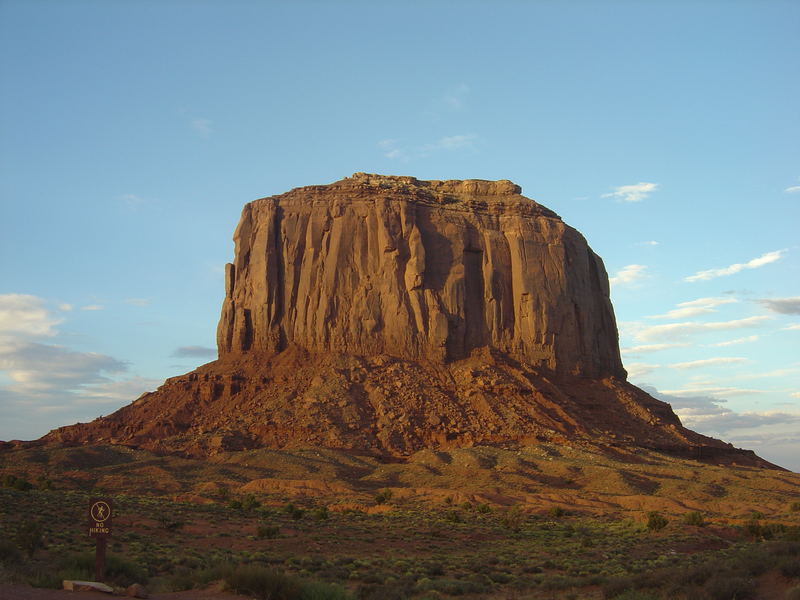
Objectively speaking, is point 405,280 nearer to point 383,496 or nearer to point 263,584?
point 383,496

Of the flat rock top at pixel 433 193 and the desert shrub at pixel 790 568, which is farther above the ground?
the flat rock top at pixel 433 193

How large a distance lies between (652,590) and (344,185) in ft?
208

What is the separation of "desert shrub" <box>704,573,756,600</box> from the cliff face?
53344 millimetres

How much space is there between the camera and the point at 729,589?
1752 cm

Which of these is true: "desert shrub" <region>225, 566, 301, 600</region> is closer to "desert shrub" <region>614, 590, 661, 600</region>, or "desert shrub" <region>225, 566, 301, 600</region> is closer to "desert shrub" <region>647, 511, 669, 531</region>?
"desert shrub" <region>614, 590, 661, 600</region>

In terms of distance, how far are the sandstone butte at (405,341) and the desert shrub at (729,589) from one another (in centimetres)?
4300

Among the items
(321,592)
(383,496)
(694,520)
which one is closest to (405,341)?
(383,496)

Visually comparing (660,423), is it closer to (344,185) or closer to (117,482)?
(344,185)

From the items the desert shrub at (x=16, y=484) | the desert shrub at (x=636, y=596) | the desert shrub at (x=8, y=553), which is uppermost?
the desert shrub at (x=16, y=484)

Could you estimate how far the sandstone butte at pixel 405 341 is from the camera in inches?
2463

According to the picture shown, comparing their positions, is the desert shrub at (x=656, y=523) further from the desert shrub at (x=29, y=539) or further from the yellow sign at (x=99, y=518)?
the yellow sign at (x=99, y=518)

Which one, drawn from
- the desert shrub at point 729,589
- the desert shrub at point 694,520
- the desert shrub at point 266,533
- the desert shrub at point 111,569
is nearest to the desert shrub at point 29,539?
the desert shrub at point 111,569

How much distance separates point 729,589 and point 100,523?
13.1 metres

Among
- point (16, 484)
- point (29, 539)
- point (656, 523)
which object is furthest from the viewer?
point (16, 484)
